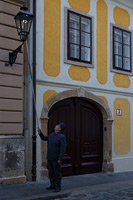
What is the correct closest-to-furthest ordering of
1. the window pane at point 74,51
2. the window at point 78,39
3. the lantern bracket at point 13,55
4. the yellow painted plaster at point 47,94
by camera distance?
1. the lantern bracket at point 13,55
2. the yellow painted plaster at point 47,94
3. the window at point 78,39
4. the window pane at point 74,51

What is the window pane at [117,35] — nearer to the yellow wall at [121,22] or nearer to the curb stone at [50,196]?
the yellow wall at [121,22]

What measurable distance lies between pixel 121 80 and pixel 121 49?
3.71 ft

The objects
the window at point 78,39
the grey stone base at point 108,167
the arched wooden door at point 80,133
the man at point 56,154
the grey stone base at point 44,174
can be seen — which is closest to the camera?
the man at point 56,154

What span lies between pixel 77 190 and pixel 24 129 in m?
2.22

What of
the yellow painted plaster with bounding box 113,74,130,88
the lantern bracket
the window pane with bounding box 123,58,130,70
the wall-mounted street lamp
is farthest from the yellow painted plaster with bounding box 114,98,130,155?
the wall-mounted street lamp

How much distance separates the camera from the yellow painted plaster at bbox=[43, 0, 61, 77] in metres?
10.1

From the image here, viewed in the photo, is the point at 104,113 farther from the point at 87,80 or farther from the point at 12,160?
the point at 12,160

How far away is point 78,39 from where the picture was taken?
36.0 feet

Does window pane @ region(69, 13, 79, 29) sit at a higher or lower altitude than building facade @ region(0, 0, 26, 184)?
higher

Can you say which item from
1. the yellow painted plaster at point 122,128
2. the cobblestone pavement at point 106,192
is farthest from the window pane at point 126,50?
the cobblestone pavement at point 106,192

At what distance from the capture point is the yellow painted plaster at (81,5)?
10.9 m

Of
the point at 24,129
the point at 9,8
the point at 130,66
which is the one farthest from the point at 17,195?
the point at 130,66

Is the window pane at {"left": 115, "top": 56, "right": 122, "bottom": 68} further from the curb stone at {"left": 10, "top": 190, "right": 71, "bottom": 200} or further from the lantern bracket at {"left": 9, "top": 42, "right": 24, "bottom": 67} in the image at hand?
the curb stone at {"left": 10, "top": 190, "right": 71, "bottom": 200}

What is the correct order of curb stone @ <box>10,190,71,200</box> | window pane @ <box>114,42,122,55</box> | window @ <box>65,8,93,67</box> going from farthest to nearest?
window pane @ <box>114,42,122,55</box> → window @ <box>65,8,93,67</box> → curb stone @ <box>10,190,71,200</box>
